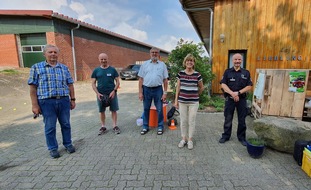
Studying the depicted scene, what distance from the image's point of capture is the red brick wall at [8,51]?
519 inches

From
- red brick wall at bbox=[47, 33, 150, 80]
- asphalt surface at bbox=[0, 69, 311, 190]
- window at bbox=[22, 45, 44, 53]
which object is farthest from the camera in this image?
window at bbox=[22, 45, 44, 53]

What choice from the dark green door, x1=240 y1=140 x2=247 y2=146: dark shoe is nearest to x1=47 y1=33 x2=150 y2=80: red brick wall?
the dark green door

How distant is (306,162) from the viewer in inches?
103

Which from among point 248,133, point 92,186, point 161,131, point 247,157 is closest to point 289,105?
point 248,133

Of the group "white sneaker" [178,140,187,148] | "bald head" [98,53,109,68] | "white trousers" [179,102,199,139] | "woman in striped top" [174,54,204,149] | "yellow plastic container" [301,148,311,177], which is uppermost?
"bald head" [98,53,109,68]

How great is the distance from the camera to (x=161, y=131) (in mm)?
4211

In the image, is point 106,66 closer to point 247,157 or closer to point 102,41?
point 247,157

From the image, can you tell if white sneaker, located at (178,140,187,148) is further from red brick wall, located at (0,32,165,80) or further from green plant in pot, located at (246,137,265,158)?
red brick wall, located at (0,32,165,80)

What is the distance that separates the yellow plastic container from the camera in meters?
2.56

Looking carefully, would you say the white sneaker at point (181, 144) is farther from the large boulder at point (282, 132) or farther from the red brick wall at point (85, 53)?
the red brick wall at point (85, 53)

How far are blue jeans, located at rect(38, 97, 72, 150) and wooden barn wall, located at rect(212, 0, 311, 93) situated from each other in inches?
242

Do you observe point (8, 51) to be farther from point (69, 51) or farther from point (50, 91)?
point (50, 91)

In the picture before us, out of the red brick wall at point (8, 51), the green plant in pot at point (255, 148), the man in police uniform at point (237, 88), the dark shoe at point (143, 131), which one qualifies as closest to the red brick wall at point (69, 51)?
the red brick wall at point (8, 51)

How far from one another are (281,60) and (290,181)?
584cm
